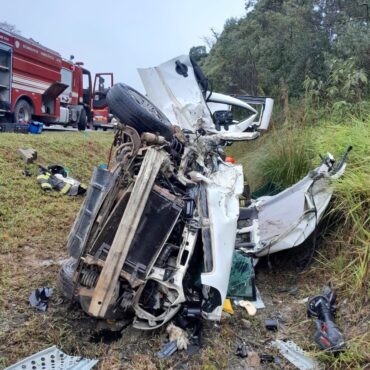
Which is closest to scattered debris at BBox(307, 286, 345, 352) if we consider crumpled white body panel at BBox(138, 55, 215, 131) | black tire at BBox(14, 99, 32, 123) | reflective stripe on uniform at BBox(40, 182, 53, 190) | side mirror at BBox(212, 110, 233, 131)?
crumpled white body panel at BBox(138, 55, 215, 131)

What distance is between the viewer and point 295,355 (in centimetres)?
248

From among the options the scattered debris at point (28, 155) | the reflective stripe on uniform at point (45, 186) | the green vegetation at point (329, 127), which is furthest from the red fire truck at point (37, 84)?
the green vegetation at point (329, 127)

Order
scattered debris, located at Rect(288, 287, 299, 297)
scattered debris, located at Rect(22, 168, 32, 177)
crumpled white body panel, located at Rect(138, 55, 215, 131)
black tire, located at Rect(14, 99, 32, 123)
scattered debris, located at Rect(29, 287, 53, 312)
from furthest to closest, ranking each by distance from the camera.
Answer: black tire, located at Rect(14, 99, 32, 123)
scattered debris, located at Rect(22, 168, 32, 177)
crumpled white body panel, located at Rect(138, 55, 215, 131)
scattered debris, located at Rect(288, 287, 299, 297)
scattered debris, located at Rect(29, 287, 53, 312)

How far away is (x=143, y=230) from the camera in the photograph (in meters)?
2.50

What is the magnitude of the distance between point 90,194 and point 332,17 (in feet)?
31.4

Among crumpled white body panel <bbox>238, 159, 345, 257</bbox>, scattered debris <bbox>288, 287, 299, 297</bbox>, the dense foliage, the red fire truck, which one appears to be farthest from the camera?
the red fire truck

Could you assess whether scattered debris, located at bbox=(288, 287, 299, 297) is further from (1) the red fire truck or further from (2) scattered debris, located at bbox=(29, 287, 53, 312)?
(1) the red fire truck

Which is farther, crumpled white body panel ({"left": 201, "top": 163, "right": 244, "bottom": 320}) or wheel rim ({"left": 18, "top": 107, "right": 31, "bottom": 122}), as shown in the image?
wheel rim ({"left": 18, "top": 107, "right": 31, "bottom": 122})

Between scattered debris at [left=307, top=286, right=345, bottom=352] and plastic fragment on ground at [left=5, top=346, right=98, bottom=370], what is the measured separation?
1340mm

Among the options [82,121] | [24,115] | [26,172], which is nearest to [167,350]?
[26,172]

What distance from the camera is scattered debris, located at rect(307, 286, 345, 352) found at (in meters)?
2.39

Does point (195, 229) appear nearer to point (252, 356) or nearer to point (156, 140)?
point (156, 140)

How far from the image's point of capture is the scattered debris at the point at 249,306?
2968 millimetres

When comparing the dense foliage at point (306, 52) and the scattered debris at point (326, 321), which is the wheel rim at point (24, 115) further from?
the scattered debris at point (326, 321)
